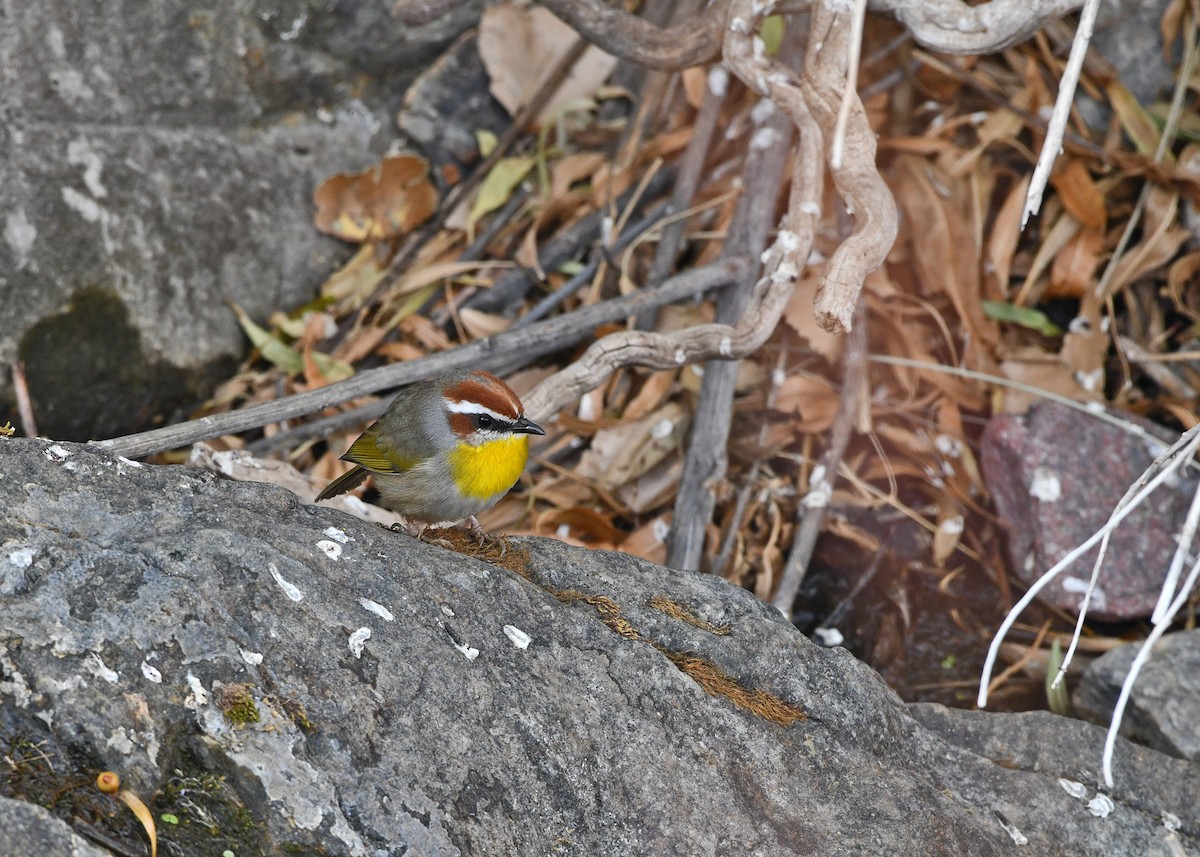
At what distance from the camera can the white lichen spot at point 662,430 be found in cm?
565

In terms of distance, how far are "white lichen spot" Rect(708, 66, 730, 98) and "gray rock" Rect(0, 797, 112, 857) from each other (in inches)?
189

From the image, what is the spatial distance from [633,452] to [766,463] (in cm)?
66

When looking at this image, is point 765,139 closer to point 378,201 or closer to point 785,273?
point 785,273

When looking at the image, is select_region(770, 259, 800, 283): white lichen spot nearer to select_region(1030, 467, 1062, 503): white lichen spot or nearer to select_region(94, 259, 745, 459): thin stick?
select_region(94, 259, 745, 459): thin stick

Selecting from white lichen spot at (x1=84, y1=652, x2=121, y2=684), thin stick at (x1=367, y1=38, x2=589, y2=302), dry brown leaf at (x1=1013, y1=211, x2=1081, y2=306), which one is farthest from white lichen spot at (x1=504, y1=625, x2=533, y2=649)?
dry brown leaf at (x1=1013, y1=211, x2=1081, y2=306)

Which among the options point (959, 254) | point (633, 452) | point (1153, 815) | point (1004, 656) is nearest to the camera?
point (1153, 815)

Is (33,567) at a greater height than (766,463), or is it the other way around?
(33,567)

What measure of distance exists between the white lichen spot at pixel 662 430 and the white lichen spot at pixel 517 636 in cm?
241

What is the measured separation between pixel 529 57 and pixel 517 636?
13.9ft

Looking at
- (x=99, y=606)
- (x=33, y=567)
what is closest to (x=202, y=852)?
(x=99, y=606)

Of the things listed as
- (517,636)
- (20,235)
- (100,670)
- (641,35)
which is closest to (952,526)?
(641,35)

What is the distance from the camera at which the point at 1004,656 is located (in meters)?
5.23

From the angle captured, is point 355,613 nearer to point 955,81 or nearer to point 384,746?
point 384,746

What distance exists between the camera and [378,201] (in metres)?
6.36
